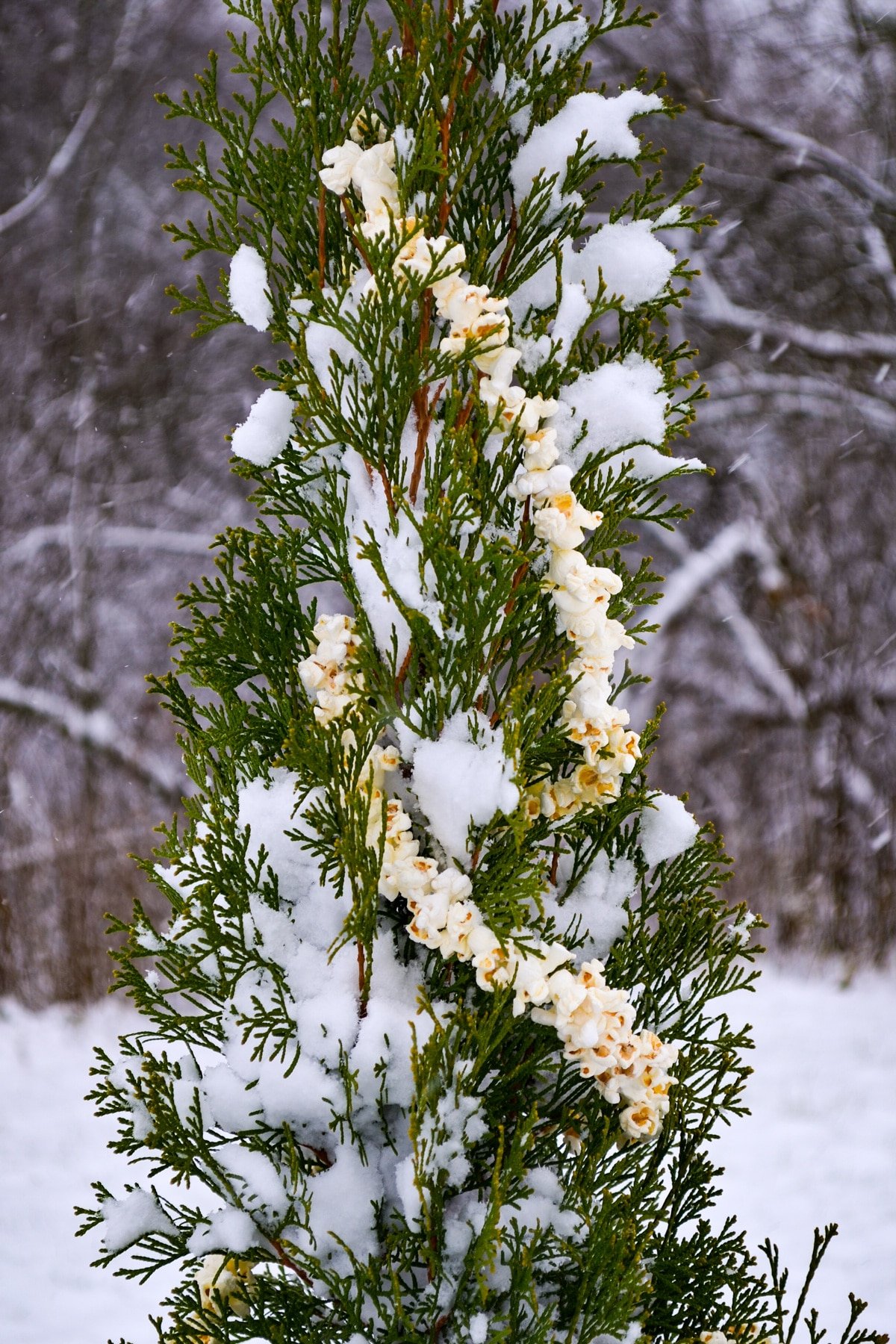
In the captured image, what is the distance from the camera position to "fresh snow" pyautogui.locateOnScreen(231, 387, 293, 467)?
4.83 feet

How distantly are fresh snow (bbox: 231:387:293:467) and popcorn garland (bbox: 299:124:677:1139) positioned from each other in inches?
9.2

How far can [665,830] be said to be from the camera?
1550 mm

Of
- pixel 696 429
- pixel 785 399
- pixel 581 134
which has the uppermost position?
pixel 785 399

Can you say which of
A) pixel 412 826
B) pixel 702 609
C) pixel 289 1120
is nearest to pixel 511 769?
pixel 412 826

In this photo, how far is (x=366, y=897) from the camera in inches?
49.8

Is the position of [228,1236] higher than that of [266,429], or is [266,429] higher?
[266,429]

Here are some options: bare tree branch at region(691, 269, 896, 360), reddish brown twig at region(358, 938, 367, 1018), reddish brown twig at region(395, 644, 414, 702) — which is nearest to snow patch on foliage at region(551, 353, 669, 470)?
reddish brown twig at region(395, 644, 414, 702)

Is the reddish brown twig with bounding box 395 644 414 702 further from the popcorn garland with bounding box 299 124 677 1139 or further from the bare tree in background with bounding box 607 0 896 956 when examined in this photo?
the bare tree in background with bounding box 607 0 896 956

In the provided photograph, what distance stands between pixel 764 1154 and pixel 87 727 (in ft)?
14.0

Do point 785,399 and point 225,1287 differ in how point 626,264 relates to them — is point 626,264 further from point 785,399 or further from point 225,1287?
point 785,399

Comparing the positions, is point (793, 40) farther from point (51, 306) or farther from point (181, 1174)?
point (181, 1174)

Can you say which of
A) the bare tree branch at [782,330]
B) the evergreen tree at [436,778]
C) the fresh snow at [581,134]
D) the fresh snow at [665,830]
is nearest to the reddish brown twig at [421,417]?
the evergreen tree at [436,778]

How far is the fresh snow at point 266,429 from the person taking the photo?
4.83 feet

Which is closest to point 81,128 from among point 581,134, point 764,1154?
point 581,134
